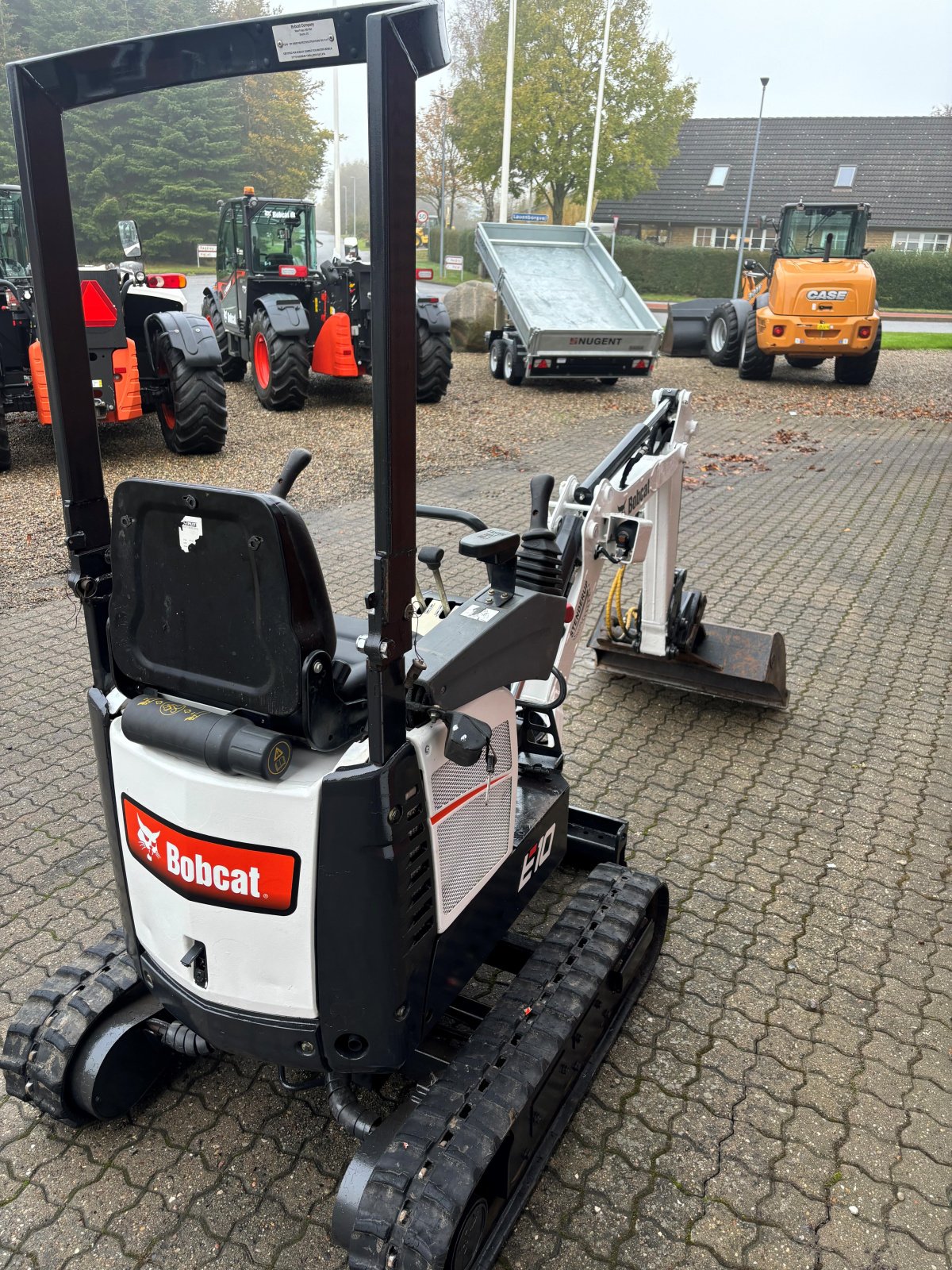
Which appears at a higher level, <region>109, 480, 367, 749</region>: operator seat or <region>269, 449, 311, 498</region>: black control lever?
<region>269, 449, 311, 498</region>: black control lever

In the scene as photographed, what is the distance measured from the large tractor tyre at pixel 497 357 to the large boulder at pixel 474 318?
134 inches

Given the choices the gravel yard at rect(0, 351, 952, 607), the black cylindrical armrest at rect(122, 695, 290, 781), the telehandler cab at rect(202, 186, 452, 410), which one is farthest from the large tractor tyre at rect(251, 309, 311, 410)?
the black cylindrical armrest at rect(122, 695, 290, 781)

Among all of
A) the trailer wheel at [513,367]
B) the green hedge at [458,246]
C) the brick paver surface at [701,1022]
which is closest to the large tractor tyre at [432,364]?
the trailer wheel at [513,367]

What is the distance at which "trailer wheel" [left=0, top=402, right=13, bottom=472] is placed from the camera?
8.98m

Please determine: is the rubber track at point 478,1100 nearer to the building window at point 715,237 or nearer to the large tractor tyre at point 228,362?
the large tractor tyre at point 228,362

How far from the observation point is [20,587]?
683 centimetres

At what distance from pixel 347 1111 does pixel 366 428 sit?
10180 mm

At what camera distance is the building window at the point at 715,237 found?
43719mm

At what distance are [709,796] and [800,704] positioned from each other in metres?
1.17

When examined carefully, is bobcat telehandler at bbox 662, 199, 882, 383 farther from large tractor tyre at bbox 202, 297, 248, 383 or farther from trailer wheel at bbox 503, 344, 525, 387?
large tractor tyre at bbox 202, 297, 248, 383

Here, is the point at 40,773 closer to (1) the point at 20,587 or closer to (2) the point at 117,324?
(1) the point at 20,587

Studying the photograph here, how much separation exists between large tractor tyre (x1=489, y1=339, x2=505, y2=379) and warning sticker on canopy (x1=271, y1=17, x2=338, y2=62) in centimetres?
1367

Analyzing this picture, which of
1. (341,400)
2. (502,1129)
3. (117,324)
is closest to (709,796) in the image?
(502,1129)

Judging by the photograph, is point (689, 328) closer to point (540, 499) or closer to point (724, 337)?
point (724, 337)
